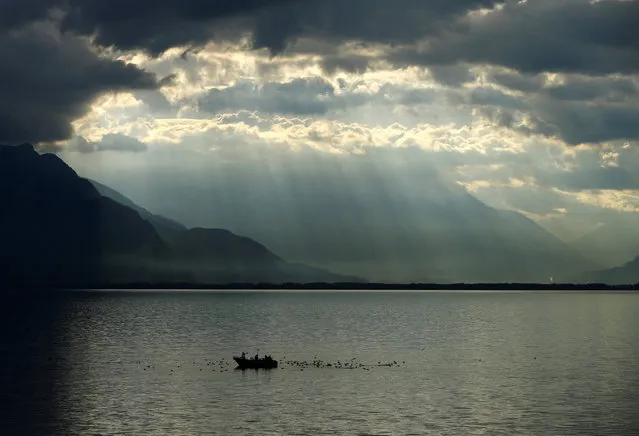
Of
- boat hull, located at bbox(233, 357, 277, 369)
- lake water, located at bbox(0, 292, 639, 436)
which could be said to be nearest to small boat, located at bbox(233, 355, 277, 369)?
boat hull, located at bbox(233, 357, 277, 369)

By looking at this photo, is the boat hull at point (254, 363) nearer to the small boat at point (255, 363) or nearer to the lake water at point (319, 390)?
the small boat at point (255, 363)

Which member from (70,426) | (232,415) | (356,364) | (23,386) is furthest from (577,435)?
(23,386)

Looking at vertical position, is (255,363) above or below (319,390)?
above

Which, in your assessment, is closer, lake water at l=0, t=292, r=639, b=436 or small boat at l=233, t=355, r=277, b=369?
lake water at l=0, t=292, r=639, b=436

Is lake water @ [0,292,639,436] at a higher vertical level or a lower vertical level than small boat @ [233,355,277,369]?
lower

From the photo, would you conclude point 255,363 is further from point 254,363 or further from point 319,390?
point 319,390

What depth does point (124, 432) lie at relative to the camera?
236 feet

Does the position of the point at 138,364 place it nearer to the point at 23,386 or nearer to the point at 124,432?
Result: the point at 23,386

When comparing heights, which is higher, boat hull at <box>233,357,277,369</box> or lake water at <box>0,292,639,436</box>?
boat hull at <box>233,357,277,369</box>

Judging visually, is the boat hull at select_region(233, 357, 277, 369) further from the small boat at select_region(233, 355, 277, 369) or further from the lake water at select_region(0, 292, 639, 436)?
the lake water at select_region(0, 292, 639, 436)

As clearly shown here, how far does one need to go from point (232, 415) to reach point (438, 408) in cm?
2160

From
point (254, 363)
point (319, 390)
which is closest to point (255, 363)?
point (254, 363)

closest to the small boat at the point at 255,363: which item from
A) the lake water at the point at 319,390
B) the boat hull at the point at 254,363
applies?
the boat hull at the point at 254,363

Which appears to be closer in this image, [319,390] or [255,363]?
Answer: [319,390]
